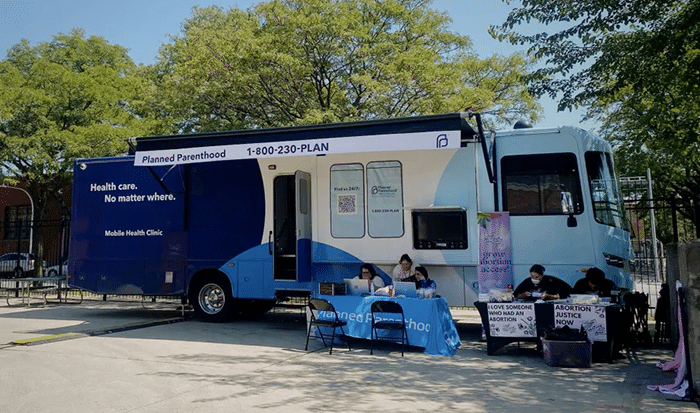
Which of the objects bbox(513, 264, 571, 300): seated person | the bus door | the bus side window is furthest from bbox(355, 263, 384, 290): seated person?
the bus side window

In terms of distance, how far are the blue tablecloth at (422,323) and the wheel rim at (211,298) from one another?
3.80 m

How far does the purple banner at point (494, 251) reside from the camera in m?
9.68

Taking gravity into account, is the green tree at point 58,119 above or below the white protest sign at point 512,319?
above

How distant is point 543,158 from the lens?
9977mm

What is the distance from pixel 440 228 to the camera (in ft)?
34.0

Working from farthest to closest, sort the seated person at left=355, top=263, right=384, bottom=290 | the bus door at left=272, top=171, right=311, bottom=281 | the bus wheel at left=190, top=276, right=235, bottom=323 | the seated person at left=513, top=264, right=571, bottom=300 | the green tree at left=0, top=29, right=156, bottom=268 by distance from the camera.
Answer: the green tree at left=0, top=29, right=156, bottom=268
the bus wheel at left=190, top=276, right=235, bottom=323
the bus door at left=272, top=171, right=311, bottom=281
the seated person at left=355, top=263, right=384, bottom=290
the seated person at left=513, top=264, right=571, bottom=300

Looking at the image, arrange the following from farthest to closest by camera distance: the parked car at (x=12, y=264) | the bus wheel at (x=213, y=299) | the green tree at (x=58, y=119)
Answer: the green tree at (x=58, y=119) < the parked car at (x=12, y=264) < the bus wheel at (x=213, y=299)

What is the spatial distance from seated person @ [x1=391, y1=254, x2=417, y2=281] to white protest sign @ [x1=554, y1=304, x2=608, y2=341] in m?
2.72

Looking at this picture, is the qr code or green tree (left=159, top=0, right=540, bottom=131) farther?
green tree (left=159, top=0, right=540, bottom=131)

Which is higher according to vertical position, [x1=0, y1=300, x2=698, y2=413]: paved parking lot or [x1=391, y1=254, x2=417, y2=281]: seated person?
[x1=391, y1=254, x2=417, y2=281]: seated person

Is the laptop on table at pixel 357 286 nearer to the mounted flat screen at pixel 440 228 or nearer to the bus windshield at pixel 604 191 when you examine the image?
the mounted flat screen at pixel 440 228

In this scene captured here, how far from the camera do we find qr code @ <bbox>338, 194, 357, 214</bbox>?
11.1 meters

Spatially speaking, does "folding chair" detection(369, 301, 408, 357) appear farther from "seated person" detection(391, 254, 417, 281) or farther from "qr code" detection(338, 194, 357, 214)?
"qr code" detection(338, 194, 357, 214)

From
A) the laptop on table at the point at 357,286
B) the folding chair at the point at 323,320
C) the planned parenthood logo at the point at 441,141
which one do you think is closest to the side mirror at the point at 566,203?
the planned parenthood logo at the point at 441,141
